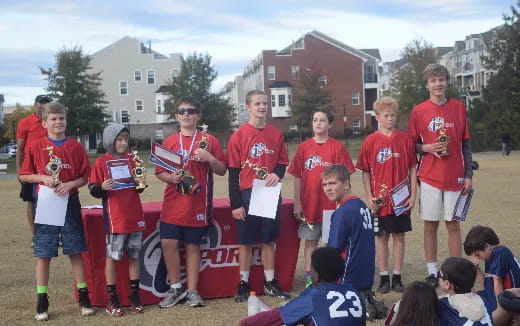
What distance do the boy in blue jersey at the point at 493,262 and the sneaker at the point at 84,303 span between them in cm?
351

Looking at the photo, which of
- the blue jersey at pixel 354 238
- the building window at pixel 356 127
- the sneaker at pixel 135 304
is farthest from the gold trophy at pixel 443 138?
the building window at pixel 356 127

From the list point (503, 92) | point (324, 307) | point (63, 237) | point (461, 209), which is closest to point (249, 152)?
point (63, 237)

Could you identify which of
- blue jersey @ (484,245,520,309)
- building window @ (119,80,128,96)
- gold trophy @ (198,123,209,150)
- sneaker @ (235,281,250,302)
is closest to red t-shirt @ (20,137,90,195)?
gold trophy @ (198,123,209,150)

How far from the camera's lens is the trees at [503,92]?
139 ft

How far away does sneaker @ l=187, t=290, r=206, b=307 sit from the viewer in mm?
6211

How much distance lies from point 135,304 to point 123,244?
614 millimetres

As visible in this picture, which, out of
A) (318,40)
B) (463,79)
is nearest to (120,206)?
(318,40)

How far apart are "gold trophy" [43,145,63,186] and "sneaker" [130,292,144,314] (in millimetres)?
1315

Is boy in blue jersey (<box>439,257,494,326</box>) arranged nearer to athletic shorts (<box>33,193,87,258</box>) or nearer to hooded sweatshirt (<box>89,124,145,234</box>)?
hooded sweatshirt (<box>89,124,145,234</box>)

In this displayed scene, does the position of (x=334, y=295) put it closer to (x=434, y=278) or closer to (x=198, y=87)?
(x=434, y=278)

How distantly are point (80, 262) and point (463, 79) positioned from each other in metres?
91.9

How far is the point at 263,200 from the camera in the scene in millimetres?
6363

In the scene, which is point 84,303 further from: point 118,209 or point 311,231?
point 311,231

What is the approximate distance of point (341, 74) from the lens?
73625mm
